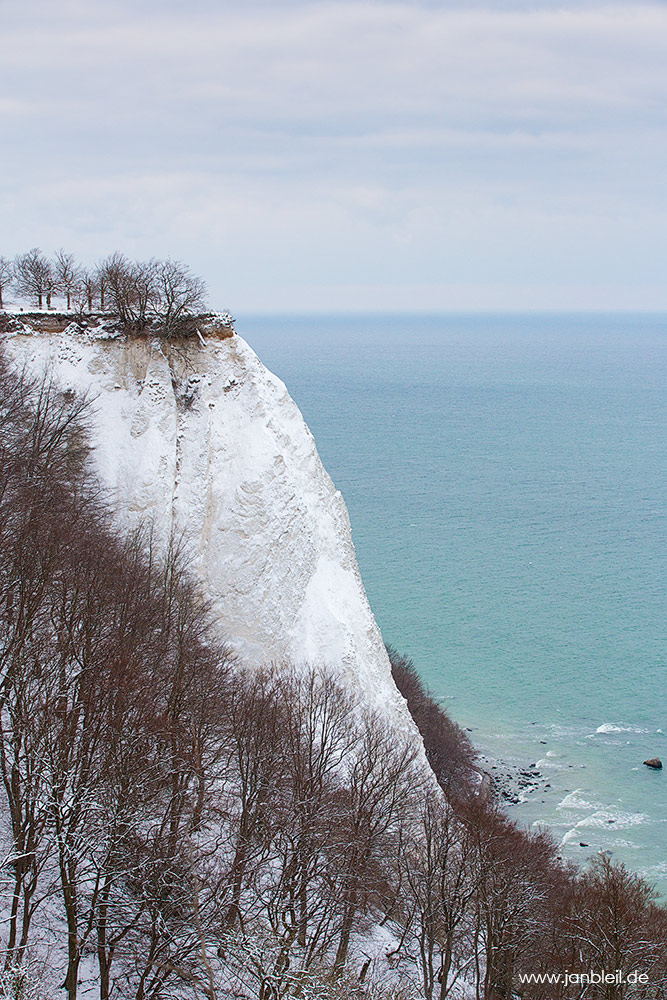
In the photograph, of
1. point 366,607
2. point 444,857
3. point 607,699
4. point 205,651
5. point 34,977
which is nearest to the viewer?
point 34,977

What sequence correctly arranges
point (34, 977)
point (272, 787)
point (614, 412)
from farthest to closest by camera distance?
point (614, 412)
point (272, 787)
point (34, 977)

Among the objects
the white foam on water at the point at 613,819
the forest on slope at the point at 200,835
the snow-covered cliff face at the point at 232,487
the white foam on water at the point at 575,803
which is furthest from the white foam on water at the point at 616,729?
the forest on slope at the point at 200,835

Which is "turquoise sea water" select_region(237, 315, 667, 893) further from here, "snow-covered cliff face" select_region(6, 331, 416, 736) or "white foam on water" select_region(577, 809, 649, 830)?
"snow-covered cliff face" select_region(6, 331, 416, 736)

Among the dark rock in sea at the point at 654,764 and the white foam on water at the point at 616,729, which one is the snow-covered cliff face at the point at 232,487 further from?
the white foam on water at the point at 616,729

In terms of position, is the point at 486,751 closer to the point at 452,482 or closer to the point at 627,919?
the point at 627,919

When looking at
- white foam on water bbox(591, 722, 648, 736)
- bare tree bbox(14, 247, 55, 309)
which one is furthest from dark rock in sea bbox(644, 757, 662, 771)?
bare tree bbox(14, 247, 55, 309)

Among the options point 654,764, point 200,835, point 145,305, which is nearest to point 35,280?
point 145,305

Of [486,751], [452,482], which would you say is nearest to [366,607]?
[486,751]
